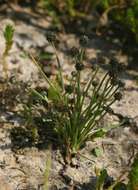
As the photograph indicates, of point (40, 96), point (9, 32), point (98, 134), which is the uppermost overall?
point (9, 32)

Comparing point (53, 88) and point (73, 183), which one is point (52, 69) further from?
point (73, 183)

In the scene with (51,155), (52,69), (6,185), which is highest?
(52,69)

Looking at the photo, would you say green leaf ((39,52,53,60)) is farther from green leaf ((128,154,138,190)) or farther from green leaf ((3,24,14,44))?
green leaf ((128,154,138,190))

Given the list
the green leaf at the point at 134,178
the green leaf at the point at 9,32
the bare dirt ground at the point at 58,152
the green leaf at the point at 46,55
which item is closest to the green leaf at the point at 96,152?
the bare dirt ground at the point at 58,152

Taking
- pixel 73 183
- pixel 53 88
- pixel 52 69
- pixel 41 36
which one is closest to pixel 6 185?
pixel 73 183

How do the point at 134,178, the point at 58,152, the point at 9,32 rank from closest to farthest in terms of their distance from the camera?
the point at 134,178
the point at 58,152
the point at 9,32

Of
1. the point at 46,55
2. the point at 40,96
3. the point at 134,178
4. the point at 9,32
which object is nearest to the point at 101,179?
the point at 134,178

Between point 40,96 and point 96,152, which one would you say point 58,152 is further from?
point 40,96

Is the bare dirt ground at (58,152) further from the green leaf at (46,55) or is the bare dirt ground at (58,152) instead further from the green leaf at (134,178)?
the green leaf at (134,178)

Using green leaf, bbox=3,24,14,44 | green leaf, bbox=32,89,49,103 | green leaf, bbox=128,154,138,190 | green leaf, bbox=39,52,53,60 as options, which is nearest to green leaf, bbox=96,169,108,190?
green leaf, bbox=128,154,138,190

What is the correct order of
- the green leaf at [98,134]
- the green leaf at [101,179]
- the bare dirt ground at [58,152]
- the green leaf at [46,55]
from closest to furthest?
the green leaf at [101,179] → the bare dirt ground at [58,152] → the green leaf at [98,134] → the green leaf at [46,55]

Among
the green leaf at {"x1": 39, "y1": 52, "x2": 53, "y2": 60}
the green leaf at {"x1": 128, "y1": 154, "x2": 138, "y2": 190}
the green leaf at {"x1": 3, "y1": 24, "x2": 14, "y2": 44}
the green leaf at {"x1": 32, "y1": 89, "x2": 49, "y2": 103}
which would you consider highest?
the green leaf at {"x1": 39, "y1": 52, "x2": 53, "y2": 60}
